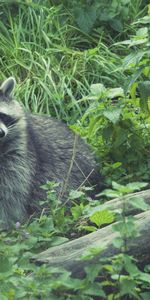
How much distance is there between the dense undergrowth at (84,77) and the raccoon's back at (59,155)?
0.33 feet

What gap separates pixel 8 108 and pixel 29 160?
1.25ft

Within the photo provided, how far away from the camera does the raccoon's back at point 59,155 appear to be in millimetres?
6004

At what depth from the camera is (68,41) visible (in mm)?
7969

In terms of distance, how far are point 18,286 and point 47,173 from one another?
2.31 meters

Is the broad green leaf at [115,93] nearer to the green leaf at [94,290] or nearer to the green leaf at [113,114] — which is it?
the green leaf at [113,114]

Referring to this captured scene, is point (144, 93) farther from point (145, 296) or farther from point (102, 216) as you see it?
point (145, 296)

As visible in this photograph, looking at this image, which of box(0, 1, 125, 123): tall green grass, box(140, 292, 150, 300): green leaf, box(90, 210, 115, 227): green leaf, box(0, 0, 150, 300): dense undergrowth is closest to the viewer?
box(140, 292, 150, 300): green leaf

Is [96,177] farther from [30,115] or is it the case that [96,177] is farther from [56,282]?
[56,282]

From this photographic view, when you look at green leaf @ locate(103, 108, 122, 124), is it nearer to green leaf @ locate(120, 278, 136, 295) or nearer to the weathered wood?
the weathered wood

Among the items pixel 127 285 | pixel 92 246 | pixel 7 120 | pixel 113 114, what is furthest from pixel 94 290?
pixel 7 120

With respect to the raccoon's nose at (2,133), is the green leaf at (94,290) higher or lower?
lower

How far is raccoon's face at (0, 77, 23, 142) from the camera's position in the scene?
5820 mm

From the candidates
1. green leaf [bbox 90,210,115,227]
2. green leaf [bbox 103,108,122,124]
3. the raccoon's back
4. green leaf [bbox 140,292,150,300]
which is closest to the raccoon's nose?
the raccoon's back

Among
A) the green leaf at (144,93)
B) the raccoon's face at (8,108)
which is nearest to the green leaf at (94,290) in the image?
the green leaf at (144,93)
